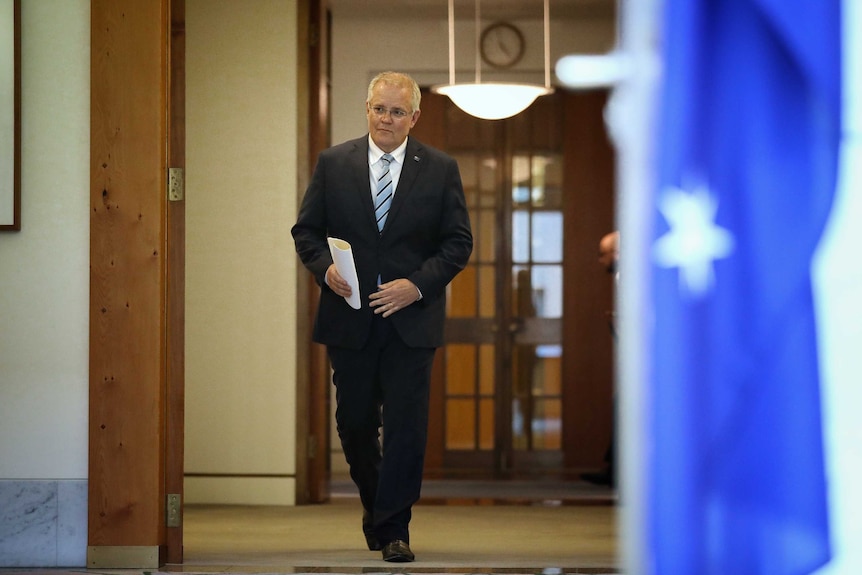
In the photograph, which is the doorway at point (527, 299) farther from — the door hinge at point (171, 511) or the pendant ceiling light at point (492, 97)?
the door hinge at point (171, 511)

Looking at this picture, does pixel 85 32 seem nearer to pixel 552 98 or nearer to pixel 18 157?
pixel 18 157

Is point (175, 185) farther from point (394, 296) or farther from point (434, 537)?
point (434, 537)

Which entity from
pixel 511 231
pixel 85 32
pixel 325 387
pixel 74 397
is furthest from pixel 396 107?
pixel 511 231

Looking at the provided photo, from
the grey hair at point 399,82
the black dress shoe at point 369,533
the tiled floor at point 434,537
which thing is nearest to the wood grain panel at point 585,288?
the tiled floor at point 434,537

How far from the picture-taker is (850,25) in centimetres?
112

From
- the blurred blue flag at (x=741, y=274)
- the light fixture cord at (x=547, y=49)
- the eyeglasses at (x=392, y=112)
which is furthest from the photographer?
the light fixture cord at (x=547, y=49)

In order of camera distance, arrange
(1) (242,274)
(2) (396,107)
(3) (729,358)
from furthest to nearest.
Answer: (1) (242,274)
(2) (396,107)
(3) (729,358)

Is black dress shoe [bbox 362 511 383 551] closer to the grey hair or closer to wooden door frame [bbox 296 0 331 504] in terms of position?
the grey hair

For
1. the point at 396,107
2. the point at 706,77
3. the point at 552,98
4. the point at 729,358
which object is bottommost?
the point at 729,358

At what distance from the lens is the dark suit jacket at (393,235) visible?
3.71 m

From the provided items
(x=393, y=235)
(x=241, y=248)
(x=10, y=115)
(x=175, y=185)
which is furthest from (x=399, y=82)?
A: (x=241, y=248)

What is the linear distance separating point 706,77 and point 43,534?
286 cm

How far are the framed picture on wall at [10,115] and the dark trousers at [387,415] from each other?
101 cm

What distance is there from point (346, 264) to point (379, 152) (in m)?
0.52
